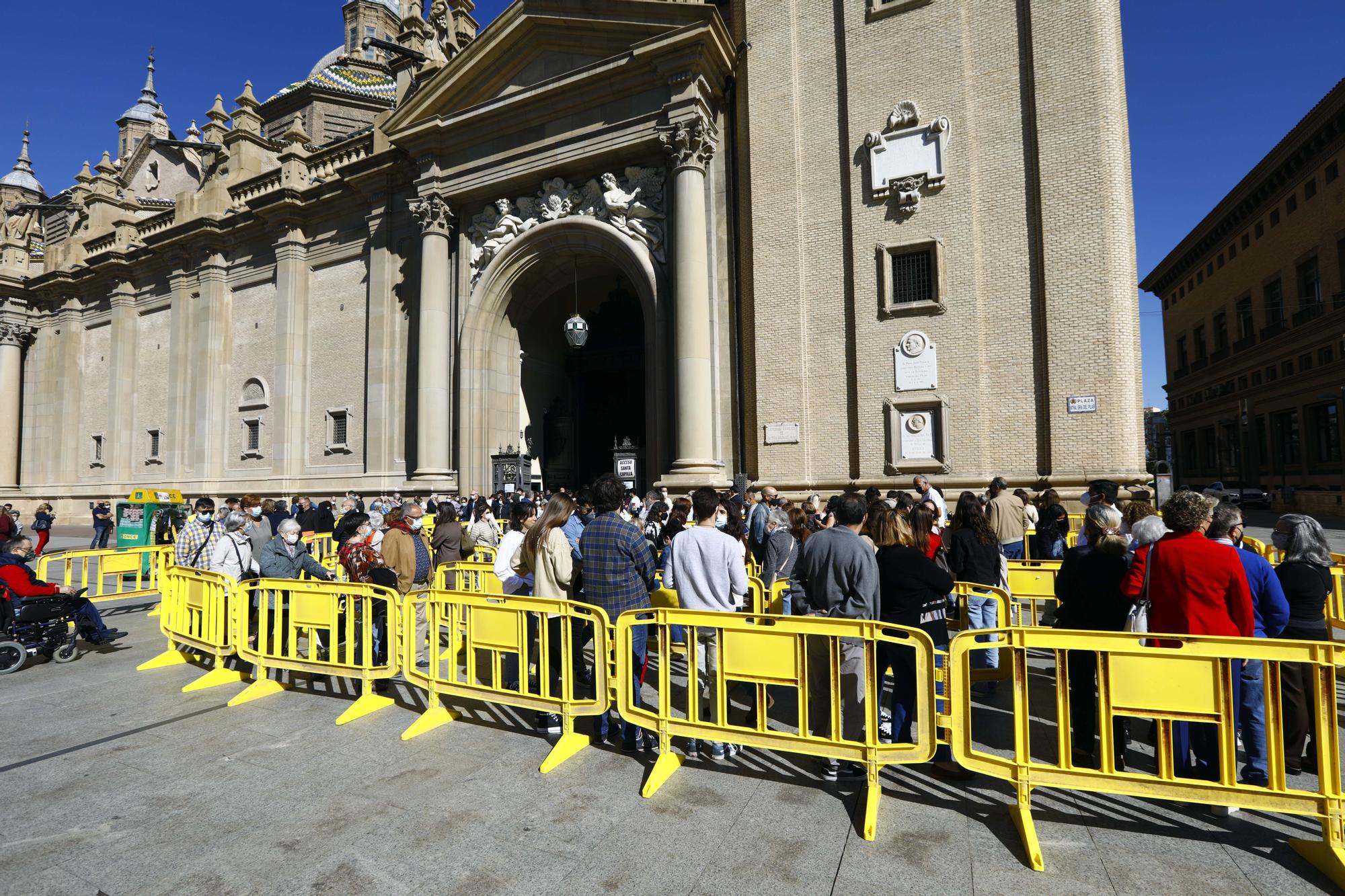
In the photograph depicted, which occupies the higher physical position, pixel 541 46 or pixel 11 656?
pixel 541 46

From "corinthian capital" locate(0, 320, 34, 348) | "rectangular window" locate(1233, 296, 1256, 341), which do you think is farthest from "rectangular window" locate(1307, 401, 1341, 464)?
"corinthian capital" locate(0, 320, 34, 348)

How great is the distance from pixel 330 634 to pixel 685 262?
1154 centimetres

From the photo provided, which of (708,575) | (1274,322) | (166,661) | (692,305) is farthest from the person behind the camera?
(1274,322)

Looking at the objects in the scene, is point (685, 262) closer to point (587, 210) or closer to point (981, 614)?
point (587, 210)

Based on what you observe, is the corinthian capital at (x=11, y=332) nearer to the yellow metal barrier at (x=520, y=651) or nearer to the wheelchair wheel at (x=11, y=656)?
the wheelchair wheel at (x=11, y=656)

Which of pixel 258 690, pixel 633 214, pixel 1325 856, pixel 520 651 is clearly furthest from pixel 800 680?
pixel 633 214

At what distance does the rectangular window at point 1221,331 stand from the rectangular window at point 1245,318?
58.7 inches

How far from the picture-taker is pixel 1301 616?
13.9 ft

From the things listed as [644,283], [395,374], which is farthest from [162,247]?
[644,283]

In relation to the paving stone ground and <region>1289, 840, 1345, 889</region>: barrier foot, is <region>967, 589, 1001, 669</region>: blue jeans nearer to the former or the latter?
the paving stone ground

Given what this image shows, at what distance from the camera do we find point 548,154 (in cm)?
1752

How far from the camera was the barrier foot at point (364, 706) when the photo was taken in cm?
552

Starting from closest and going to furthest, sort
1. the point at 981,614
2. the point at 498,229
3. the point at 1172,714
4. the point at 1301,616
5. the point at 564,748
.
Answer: the point at 1172,714 < the point at 1301,616 < the point at 564,748 < the point at 981,614 < the point at 498,229

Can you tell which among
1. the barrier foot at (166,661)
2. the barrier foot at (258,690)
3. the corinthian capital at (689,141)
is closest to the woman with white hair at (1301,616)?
the barrier foot at (258,690)
